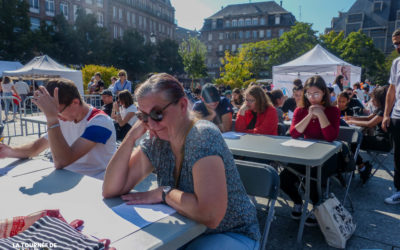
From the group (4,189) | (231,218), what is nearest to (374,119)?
(231,218)

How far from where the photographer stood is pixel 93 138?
2332mm

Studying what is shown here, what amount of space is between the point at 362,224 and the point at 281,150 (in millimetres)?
1405

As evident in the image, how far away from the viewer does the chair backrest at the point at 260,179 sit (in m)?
2.00

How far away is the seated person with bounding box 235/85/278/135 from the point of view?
163 inches

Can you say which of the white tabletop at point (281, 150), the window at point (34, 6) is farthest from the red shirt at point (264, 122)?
the window at point (34, 6)

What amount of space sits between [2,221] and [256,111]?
11.6 ft

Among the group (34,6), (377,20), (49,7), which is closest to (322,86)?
(34,6)

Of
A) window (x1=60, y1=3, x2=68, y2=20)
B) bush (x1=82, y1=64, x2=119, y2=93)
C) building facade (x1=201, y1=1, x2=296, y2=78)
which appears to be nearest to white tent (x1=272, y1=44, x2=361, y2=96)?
bush (x1=82, y1=64, x2=119, y2=93)

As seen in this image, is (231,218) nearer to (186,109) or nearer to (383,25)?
(186,109)

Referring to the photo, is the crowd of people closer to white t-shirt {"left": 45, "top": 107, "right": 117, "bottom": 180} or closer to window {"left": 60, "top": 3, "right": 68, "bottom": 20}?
white t-shirt {"left": 45, "top": 107, "right": 117, "bottom": 180}

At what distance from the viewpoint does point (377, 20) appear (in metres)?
61.4

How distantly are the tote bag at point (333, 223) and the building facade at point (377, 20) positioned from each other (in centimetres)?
7007

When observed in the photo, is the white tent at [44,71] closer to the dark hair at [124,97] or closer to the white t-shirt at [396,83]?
the dark hair at [124,97]

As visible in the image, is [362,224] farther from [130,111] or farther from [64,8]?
[64,8]
